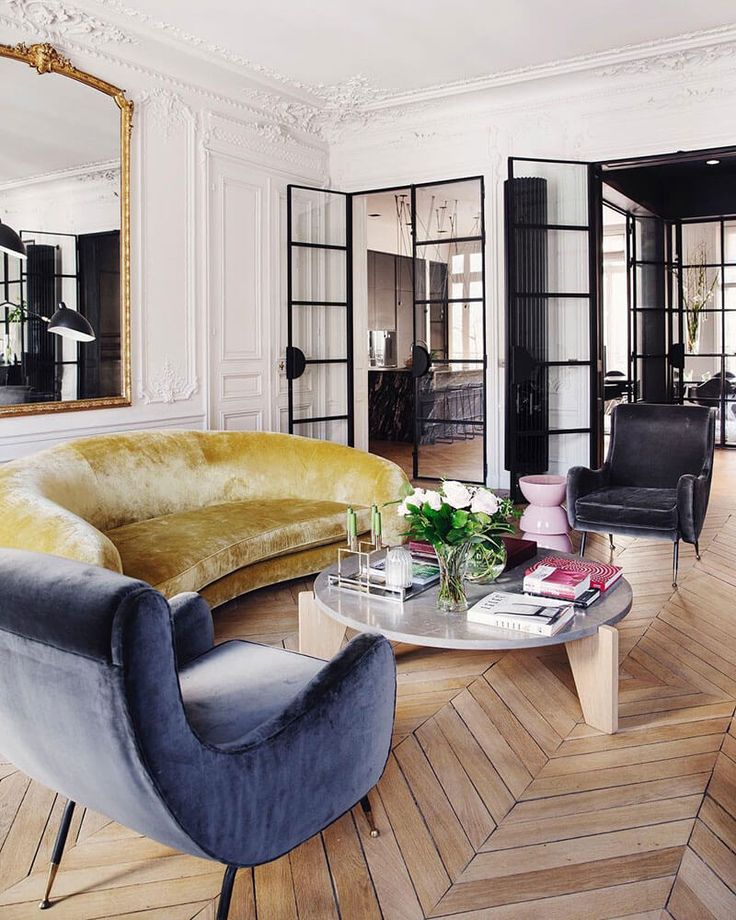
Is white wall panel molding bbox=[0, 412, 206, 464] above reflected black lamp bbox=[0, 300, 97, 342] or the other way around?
the other way around

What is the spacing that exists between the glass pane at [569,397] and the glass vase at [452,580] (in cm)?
355

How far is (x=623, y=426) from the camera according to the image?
4871mm

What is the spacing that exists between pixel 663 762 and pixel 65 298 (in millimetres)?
3621

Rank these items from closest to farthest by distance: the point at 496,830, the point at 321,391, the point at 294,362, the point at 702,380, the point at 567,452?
the point at 496,830
the point at 567,452
the point at 294,362
the point at 321,391
the point at 702,380

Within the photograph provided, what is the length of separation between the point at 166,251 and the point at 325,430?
6.86 ft

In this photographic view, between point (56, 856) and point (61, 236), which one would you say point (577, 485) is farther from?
point (56, 856)

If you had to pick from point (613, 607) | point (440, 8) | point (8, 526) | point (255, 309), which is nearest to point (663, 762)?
point (613, 607)

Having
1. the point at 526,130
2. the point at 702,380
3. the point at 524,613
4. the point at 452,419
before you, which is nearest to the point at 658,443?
the point at 452,419

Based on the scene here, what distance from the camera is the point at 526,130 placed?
20.1ft

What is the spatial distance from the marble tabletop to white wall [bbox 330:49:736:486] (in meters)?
A: 3.61

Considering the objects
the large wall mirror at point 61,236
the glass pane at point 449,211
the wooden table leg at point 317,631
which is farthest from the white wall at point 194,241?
the wooden table leg at point 317,631

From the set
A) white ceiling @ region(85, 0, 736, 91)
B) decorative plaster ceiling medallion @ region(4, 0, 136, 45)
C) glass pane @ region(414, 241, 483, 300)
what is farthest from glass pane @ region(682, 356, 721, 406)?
decorative plaster ceiling medallion @ region(4, 0, 136, 45)

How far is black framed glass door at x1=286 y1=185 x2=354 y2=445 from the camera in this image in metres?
6.39

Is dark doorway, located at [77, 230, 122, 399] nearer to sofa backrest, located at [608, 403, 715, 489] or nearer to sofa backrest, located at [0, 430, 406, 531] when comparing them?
sofa backrest, located at [0, 430, 406, 531]
